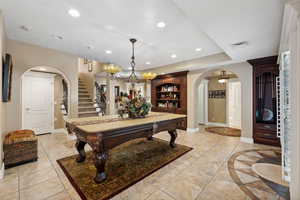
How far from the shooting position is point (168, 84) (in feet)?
21.2

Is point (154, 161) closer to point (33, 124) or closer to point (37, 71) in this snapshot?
point (33, 124)

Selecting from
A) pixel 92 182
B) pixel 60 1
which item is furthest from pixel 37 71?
pixel 92 182

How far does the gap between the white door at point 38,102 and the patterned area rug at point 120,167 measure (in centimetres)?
304

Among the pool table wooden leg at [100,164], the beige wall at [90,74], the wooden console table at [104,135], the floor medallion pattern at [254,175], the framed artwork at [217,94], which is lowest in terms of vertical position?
the floor medallion pattern at [254,175]

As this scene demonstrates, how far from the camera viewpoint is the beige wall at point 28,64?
3.20 m

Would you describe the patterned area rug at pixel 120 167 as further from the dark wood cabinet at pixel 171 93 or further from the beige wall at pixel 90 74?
the beige wall at pixel 90 74

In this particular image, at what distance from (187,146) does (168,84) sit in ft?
11.3

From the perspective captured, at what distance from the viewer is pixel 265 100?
391 centimetres

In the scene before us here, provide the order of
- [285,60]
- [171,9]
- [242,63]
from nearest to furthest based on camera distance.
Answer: [171,9] < [285,60] < [242,63]

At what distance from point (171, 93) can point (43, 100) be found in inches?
206

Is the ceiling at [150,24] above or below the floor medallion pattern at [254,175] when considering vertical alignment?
above

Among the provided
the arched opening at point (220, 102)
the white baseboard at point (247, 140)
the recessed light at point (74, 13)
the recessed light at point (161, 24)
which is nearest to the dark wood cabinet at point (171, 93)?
the arched opening at point (220, 102)

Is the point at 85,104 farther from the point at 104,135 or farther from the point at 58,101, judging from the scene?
the point at 104,135

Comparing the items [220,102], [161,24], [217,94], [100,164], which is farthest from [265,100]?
[100,164]
